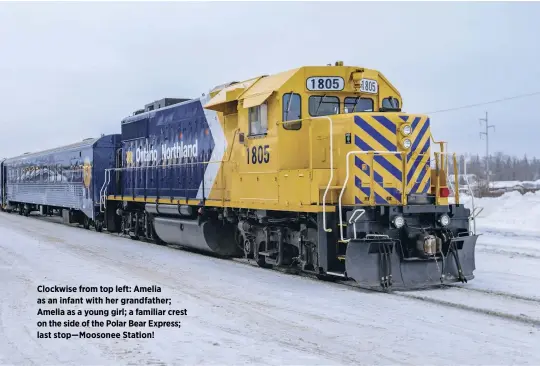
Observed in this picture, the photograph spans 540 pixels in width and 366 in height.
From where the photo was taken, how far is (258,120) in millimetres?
11289

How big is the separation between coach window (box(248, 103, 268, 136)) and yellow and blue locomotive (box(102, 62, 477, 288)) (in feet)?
0.08

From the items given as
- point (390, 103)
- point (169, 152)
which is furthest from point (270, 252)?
point (169, 152)

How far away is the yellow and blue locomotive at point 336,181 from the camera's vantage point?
934 cm

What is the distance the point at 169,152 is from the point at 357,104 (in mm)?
6857

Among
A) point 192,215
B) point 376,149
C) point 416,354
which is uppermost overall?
point 376,149

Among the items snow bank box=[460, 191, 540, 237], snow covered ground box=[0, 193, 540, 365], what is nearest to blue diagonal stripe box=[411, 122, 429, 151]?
snow covered ground box=[0, 193, 540, 365]

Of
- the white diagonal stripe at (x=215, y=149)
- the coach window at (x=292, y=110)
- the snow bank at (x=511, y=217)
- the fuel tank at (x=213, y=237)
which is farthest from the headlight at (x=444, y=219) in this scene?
the snow bank at (x=511, y=217)

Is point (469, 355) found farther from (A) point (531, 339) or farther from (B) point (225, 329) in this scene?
(B) point (225, 329)

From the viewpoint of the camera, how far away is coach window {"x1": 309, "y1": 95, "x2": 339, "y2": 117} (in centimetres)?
1071

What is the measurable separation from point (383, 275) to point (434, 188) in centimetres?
221

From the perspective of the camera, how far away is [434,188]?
34.4 feet

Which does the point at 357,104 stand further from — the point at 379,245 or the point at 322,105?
the point at 379,245

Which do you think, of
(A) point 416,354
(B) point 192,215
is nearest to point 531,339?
(A) point 416,354

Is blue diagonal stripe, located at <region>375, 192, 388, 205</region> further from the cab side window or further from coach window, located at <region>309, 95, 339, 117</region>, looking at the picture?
the cab side window
